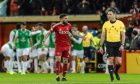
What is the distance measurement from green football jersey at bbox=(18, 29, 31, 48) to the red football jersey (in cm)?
773

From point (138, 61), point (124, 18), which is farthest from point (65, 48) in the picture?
point (124, 18)

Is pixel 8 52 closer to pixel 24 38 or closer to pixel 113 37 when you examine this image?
pixel 24 38

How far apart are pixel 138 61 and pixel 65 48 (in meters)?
7.88

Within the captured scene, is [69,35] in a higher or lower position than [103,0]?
lower

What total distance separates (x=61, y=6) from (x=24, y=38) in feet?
20.7

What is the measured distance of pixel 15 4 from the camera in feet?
122

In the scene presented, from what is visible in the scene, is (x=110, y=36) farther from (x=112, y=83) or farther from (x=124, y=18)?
(x=124, y=18)

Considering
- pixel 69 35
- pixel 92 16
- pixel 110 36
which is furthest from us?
pixel 92 16

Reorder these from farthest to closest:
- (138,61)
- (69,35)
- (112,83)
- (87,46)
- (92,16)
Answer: (92,16) → (87,46) → (138,61) → (69,35) → (112,83)

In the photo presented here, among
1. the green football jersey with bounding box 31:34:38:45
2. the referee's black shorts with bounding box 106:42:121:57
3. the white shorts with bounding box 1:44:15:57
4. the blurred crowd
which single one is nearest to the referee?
the referee's black shorts with bounding box 106:42:121:57

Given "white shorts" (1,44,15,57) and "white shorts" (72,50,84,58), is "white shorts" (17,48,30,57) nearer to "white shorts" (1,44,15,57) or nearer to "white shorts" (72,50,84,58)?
"white shorts" (1,44,15,57)

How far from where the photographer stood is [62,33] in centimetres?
2233

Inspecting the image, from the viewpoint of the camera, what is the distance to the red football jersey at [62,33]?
72.8 feet

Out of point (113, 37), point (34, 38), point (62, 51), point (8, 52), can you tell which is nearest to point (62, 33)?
point (62, 51)
